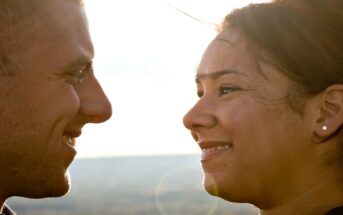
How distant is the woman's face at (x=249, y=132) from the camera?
547 centimetres

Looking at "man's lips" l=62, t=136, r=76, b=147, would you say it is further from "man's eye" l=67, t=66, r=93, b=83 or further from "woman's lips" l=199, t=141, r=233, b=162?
"woman's lips" l=199, t=141, r=233, b=162

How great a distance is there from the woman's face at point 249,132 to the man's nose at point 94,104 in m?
0.65

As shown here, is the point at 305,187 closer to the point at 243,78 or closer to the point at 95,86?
the point at 243,78

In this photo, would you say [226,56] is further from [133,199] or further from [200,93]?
[133,199]

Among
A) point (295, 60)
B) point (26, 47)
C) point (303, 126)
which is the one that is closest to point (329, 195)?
point (303, 126)

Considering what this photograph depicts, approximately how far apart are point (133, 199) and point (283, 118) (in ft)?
313

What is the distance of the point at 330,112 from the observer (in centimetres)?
542

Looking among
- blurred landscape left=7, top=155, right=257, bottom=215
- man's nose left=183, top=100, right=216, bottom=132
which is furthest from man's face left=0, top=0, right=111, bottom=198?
blurred landscape left=7, top=155, right=257, bottom=215

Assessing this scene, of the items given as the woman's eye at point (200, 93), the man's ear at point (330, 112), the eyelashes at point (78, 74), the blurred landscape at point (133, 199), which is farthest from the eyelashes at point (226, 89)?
the blurred landscape at point (133, 199)

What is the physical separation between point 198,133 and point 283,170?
67 cm

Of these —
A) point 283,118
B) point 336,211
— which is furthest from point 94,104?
point 336,211

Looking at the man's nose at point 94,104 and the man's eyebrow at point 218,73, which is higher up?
the man's eyebrow at point 218,73

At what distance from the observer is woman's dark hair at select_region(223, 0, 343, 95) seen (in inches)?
214

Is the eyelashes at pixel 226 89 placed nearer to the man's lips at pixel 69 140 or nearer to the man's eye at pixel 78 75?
→ the man's eye at pixel 78 75
